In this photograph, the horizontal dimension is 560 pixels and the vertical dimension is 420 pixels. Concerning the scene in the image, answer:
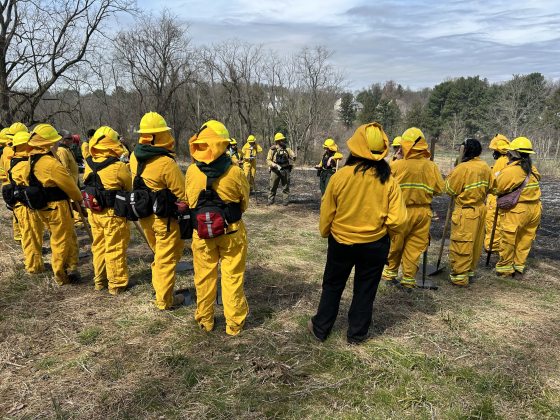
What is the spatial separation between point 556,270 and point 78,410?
278 inches

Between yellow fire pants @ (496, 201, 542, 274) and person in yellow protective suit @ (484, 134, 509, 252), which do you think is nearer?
yellow fire pants @ (496, 201, 542, 274)

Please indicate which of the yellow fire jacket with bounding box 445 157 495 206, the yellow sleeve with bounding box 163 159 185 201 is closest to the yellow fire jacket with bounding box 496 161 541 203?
the yellow fire jacket with bounding box 445 157 495 206

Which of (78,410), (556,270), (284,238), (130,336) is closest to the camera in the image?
(78,410)

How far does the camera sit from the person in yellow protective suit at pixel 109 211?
176 inches

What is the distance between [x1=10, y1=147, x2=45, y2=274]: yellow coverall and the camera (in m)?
4.95

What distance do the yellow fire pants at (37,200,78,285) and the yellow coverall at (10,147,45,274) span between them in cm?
31

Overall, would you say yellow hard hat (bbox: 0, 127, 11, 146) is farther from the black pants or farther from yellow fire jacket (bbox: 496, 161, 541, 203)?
yellow fire jacket (bbox: 496, 161, 541, 203)

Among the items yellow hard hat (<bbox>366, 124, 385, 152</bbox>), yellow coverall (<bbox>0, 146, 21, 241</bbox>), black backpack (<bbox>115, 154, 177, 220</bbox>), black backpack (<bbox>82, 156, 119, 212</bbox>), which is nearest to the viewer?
yellow hard hat (<bbox>366, 124, 385, 152</bbox>)

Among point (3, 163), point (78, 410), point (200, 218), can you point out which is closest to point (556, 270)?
point (200, 218)

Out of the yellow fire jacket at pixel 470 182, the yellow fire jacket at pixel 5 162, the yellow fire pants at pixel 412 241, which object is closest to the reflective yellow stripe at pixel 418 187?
the yellow fire pants at pixel 412 241

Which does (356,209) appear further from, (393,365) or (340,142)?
(340,142)

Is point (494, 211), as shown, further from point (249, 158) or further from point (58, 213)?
point (249, 158)

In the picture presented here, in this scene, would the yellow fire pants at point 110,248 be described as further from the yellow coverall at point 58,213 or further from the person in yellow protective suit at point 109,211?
the yellow coverall at point 58,213

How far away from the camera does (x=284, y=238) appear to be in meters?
8.03
